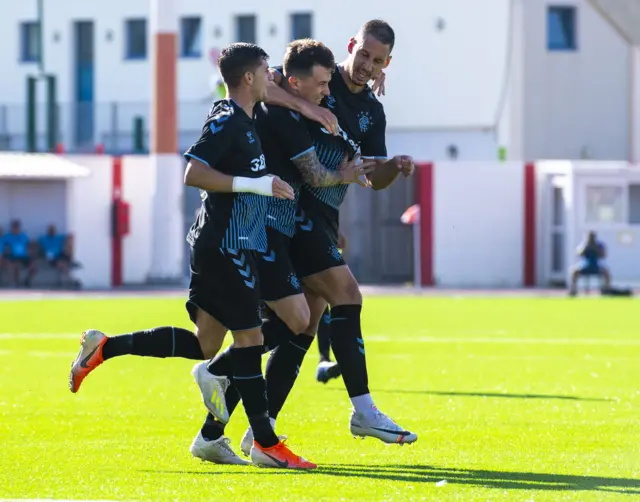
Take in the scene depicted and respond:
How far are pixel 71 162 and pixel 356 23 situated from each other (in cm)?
1448

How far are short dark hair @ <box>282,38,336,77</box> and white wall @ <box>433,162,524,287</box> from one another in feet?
96.8

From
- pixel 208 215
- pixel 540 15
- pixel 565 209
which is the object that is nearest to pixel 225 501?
pixel 208 215

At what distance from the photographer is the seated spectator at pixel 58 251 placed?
3609 cm

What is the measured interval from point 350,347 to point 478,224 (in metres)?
29.8

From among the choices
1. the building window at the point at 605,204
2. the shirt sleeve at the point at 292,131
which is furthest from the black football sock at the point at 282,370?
the building window at the point at 605,204

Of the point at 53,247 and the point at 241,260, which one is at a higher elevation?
the point at 241,260

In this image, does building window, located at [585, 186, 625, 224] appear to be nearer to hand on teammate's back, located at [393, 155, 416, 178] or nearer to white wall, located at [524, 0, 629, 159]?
white wall, located at [524, 0, 629, 159]

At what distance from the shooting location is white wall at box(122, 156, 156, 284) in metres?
37.2

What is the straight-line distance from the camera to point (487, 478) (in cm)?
674

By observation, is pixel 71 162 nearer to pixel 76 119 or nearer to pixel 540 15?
pixel 76 119

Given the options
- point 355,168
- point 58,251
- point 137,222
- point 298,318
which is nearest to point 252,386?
point 298,318

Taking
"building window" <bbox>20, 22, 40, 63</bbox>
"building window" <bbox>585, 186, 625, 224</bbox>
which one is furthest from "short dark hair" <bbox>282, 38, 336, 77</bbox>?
"building window" <bbox>20, 22, 40, 63</bbox>

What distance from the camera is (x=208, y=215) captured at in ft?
23.5

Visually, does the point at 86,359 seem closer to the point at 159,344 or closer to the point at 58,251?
the point at 159,344
